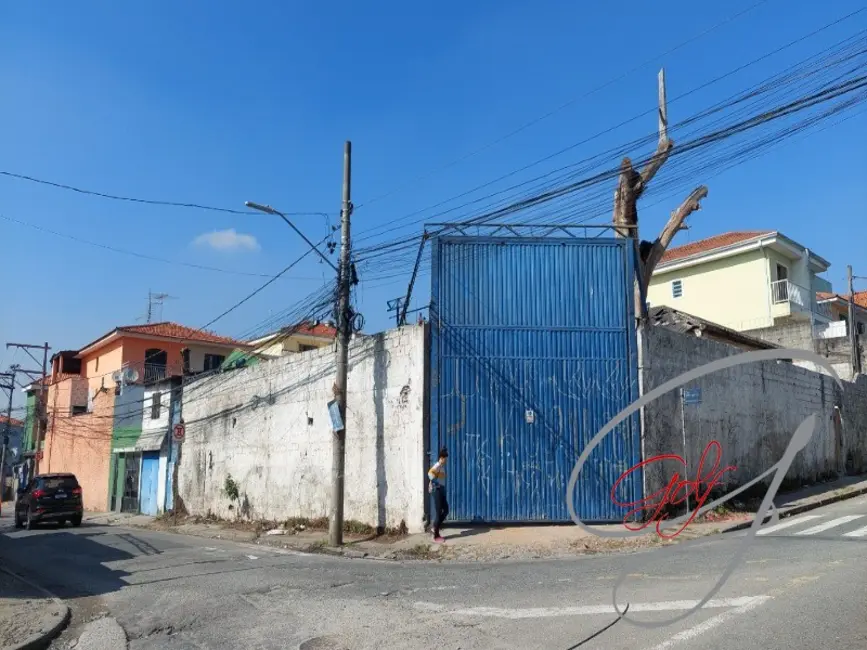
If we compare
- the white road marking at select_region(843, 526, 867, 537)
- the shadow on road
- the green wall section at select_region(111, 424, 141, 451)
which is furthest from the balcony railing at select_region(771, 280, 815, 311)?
the green wall section at select_region(111, 424, 141, 451)

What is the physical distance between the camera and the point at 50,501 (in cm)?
2427

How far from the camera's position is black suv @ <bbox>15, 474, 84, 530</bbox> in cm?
2411

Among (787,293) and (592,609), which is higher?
(787,293)

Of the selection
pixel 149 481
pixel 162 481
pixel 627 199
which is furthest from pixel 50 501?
pixel 627 199

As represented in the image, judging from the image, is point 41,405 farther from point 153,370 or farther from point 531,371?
point 531,371

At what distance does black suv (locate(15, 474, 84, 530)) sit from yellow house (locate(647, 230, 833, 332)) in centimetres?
2665

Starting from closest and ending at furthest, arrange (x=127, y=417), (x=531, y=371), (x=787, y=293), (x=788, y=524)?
(x=788, y=524), (x=531, y=371), (x=127, y=417), (x=787, y=293)

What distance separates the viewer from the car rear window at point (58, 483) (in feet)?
80.8

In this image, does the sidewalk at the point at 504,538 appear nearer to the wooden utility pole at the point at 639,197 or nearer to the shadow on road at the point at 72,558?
the shadow on road at the point at 72,558

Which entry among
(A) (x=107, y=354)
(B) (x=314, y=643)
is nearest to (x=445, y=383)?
(B) (x=314, y=643)

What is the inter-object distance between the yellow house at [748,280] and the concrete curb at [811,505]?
1749 cm

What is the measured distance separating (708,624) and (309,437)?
1344cm

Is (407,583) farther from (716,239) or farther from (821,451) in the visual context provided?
(716,239)

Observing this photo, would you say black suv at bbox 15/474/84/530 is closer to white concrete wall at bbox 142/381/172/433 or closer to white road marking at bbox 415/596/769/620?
white concrete wall at bbox 142/381/172/433
